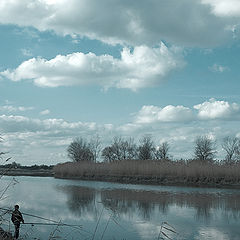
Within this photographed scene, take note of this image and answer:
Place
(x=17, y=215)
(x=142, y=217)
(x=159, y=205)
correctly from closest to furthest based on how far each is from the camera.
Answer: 1. (x=17, y=215)
2. (x=142, y=217)
3. (x=159, y=205)

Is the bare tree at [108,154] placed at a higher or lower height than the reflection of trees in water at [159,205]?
higher

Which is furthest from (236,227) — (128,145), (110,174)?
(128,145)

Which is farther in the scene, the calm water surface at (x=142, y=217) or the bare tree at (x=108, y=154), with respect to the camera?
the bare tree at (x=108, y=154)

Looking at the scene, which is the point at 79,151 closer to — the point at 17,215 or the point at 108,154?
the point at 108,154

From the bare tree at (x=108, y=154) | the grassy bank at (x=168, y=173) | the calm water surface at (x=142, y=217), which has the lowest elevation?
the calm water surface at (x=142, y=217)

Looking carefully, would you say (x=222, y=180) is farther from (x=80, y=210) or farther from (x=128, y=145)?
(x=128, y=145)

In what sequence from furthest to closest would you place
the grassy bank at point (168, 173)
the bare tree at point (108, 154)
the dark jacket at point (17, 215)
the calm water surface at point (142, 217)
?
the bare tree at point (108, 154), the grassy bank at point (168, 173), the calm water surface at point (142, 217), the dark jacket at point (17, 215)

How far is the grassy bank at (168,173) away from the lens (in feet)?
120

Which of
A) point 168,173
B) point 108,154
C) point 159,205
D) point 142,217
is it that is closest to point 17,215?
point 142,217

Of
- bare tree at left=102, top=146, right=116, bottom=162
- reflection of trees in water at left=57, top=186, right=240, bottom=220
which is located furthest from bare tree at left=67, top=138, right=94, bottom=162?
reflection of trees in water at left=57, top=186, right=240, bottom=220

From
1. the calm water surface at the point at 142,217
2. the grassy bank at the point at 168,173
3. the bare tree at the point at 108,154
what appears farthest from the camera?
the bare tree at the point at 108,154

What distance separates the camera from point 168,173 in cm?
3891

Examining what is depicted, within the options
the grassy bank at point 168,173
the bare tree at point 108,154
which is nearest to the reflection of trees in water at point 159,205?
the grassy bank at point 168,173

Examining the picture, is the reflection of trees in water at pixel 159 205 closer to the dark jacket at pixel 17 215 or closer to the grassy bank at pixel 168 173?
the dark jacket at pixel 17 215
